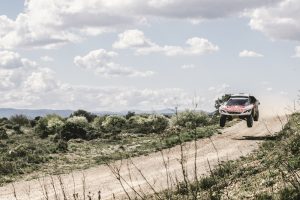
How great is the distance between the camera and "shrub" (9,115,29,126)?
160ft

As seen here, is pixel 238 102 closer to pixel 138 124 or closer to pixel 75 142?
pixel 75 142

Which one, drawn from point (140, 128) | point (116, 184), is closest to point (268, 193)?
point (116, 184)

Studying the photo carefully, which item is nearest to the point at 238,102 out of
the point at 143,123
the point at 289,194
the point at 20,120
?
the point at 143,123

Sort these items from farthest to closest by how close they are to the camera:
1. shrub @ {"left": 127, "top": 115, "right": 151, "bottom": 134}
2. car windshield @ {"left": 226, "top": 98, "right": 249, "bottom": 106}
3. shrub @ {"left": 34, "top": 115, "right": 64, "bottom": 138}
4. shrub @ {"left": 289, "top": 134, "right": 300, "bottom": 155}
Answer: shrub @ {"left": 127, "top": 115, "right": 151, "bottom": 134} → shrub @ {"left": 34, "top": 115, "right": 64, "bottom": 138} → car windshield @ {"left": 226, "top": 98, "right": 249, "bottom": 106} → shrub @ {"left": 289, "top": 134, "right": 300, "bottom": 155}

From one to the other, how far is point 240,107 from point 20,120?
2905cm

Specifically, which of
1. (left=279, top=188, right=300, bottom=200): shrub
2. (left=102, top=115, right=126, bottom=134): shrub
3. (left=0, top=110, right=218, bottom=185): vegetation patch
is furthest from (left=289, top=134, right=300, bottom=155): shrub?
(left=102, top=115, right=126, bottom=134): shrub

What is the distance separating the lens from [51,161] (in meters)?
23.5

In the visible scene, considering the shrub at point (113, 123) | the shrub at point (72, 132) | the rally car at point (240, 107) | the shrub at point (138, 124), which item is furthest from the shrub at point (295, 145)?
the shrub at point (113, 123)

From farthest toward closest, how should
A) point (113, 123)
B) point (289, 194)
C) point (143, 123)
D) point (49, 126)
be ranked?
point (113, 123), point (143, 123), point (49, 126), point (289, 194)

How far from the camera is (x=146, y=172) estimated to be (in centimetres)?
1884

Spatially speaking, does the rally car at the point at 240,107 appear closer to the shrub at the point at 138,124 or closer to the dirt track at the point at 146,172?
the dirt track at the point at 146,172

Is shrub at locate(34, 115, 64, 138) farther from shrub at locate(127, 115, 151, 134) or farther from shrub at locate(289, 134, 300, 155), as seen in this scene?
shrub at locate(289, 134, 300, 155)

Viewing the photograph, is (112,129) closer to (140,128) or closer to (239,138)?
(140,128)

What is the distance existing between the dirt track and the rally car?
1.10 m
